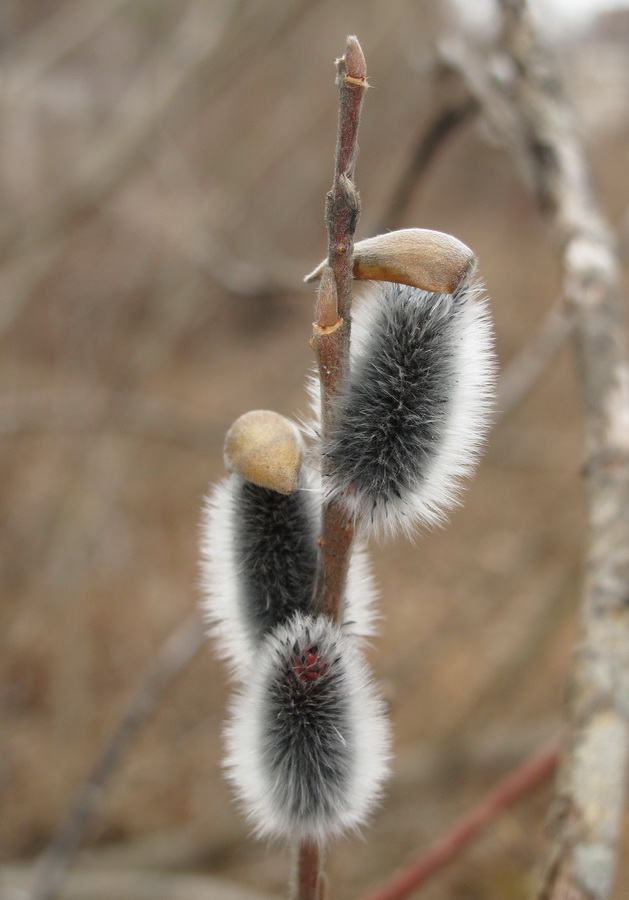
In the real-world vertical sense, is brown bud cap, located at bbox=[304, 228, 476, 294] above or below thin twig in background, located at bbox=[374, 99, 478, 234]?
below

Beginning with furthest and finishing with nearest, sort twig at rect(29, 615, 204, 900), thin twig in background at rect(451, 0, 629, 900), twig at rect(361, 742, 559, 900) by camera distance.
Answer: twig at rect(29, 615, 204, 900)
twig at rect(361, 742, 559, 900)
thin twig in background at rect(451, 0, 629, 900)

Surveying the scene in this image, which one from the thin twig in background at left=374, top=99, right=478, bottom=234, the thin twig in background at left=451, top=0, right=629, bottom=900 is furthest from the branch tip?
the thin twig in background at left=374, top=99, right=478, bottom=234

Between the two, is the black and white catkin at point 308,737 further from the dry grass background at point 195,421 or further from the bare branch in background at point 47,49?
the bare branch in background at point 47,49

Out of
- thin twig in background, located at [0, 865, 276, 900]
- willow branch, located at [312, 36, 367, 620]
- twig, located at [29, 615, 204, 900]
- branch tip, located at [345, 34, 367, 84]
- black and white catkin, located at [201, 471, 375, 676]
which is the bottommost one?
thin twig in background, located at [0, 865, 276, 900]

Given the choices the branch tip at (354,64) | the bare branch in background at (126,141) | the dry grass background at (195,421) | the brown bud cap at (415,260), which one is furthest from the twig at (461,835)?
the bare branch in background at (126,141)

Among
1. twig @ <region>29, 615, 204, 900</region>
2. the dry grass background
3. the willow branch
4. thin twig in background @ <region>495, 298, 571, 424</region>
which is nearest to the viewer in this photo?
the willow branch

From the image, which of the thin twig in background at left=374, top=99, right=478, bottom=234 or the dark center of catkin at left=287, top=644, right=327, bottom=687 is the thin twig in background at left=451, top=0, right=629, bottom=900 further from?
the dark center of catkin at left=287, top=644, right=327, bottom=687

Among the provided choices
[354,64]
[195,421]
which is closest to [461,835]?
[354,64]
